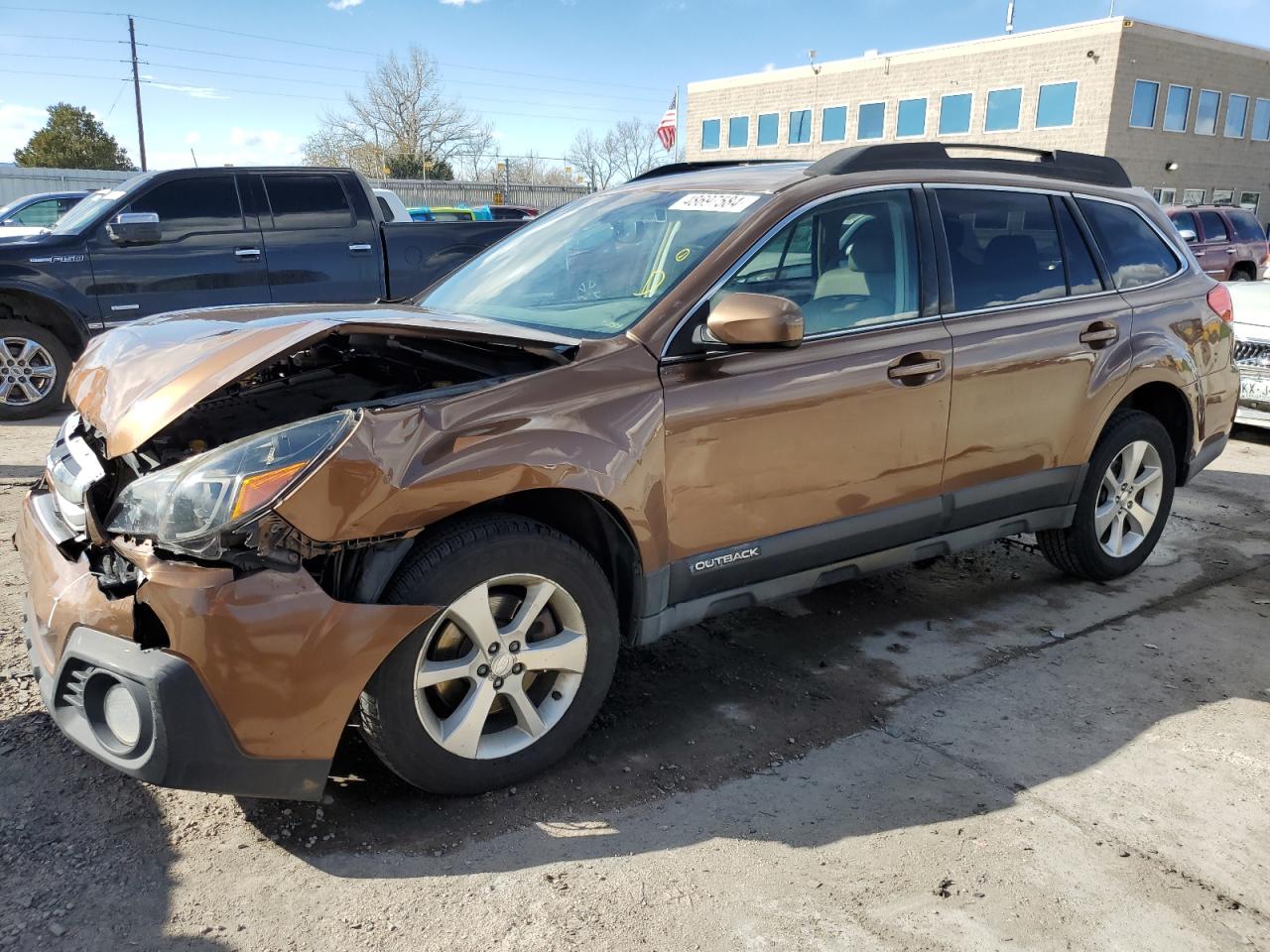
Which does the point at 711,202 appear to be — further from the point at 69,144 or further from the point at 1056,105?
the point at 69,144

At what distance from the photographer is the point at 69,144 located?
131ft

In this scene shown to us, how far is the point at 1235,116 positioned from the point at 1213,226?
26139 millimetres

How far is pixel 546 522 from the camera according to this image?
2.96m

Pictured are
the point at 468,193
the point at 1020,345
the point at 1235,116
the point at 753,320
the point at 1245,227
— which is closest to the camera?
the point at 753,320

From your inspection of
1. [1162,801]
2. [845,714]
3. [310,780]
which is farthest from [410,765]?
[1162,801]

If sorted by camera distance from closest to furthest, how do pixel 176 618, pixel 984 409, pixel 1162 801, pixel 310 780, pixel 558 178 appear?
1. pixel 176 618
2. pixel 310 780
3. pixel 1162 801
4. pixel 984 409
5. pixel 558 178

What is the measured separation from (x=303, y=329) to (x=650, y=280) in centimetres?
119

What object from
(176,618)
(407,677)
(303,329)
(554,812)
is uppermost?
(303,329)

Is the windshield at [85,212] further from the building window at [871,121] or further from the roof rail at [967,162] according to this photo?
the building window at [871,121]

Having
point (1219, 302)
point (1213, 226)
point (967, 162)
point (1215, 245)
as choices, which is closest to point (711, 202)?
point (967, 162)

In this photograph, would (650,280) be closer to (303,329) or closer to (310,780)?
(303,329)

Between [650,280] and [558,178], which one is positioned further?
[558,178]

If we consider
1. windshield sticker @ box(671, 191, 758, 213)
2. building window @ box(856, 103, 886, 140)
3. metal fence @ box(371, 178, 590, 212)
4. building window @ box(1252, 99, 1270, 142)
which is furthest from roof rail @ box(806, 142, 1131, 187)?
building window @ box(1252, 99, 1270, 142)

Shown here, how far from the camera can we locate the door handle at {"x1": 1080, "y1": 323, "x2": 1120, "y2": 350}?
13.5 feet
